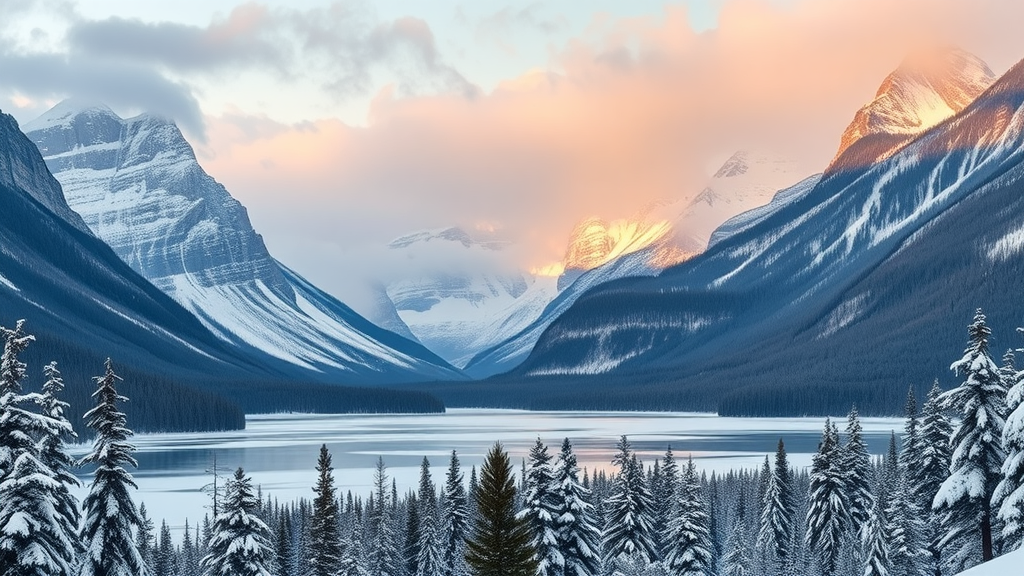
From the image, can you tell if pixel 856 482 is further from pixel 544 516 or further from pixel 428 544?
pixel 544 516

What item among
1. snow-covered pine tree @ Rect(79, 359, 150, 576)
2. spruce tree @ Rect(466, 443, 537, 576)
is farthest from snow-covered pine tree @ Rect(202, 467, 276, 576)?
spruce tree @ Rect(466, 443, 537, 576)

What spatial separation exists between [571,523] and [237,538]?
1314cm

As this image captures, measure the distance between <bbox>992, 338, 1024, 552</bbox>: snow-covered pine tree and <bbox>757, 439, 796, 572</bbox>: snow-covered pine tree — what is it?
34.2 meters

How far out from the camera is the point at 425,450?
181875mm

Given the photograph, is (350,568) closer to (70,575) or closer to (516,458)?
(70,575)

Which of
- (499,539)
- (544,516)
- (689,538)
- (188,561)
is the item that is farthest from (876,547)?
(188,561)

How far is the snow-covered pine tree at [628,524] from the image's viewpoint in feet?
205

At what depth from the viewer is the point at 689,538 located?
201ft

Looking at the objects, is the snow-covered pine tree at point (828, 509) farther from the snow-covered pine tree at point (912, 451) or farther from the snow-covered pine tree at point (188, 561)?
the snow-covered pine tree at point (188, 561)

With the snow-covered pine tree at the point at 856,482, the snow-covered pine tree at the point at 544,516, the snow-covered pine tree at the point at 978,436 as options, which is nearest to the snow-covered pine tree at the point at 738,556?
the snow-covered pine tree at the point at 856,482

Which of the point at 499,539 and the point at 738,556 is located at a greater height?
the point at 499,539

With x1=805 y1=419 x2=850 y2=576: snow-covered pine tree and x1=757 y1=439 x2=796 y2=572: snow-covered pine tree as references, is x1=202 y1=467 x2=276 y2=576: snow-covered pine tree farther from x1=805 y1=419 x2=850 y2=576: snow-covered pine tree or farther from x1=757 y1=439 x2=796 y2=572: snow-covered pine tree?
x1=757 y1=439 x2=796 y2=572: snow-covered pine tree

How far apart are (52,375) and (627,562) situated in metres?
31.2

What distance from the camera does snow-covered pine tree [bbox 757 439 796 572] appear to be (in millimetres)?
79188
